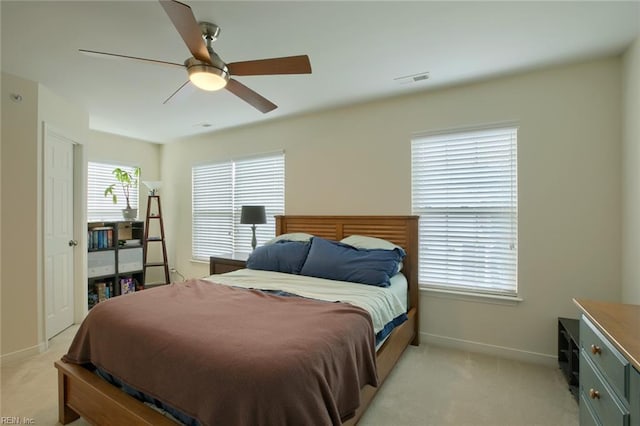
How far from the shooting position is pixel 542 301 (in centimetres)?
259

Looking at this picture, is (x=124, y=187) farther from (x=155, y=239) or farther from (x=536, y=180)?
(x=536, y=180)

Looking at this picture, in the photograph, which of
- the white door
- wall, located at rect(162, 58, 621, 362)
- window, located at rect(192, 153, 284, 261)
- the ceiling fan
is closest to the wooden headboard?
wall, located at rect(162, 58, 621, 362)

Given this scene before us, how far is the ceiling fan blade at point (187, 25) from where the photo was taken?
1304 millimetres

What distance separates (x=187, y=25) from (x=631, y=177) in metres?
3.06

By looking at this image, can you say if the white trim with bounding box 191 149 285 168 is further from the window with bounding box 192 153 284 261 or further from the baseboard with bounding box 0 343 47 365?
the baseboard with bounding box 0 343 47 365

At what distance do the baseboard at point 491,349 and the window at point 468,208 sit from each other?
49 cm

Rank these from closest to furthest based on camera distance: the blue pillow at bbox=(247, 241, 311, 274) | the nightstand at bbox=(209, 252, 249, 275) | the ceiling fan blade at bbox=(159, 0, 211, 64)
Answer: the ceiling fan blade at bbox=(159, 0, 211, 64) → the blue pillow at bbox=(247, 241, 311, 274) → the nightstand at bbox=(209, 252, 249, 275)

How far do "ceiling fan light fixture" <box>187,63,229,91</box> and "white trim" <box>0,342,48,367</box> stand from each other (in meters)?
2.92

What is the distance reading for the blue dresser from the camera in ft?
3.53

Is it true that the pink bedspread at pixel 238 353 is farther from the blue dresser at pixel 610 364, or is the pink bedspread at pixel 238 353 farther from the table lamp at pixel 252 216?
the table lamp at pixel 252 216

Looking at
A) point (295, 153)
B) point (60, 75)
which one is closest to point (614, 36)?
point (295, 153)

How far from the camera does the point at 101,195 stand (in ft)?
15.0

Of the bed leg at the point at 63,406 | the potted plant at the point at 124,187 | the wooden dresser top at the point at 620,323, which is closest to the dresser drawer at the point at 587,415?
the wooden dresser top at the point at 620,323

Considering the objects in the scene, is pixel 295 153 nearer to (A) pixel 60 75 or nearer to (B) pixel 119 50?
(B) pixel 119 50
